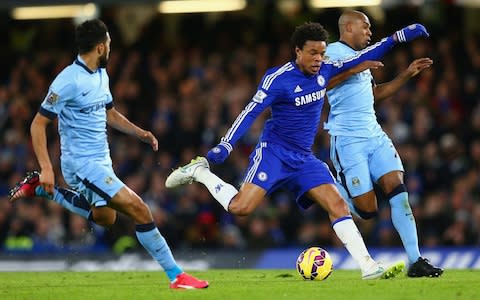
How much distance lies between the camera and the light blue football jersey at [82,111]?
10305 millimetres

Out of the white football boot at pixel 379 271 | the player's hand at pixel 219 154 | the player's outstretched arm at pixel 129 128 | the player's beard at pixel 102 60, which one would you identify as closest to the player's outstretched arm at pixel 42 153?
the player's beard at pixel 102 60

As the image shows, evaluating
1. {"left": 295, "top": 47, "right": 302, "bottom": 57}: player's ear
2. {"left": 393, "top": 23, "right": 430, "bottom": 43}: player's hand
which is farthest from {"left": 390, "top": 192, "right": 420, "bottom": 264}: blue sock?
{"left": 295, "top": 47, "right": 302, "bottom": 57}: player's ear

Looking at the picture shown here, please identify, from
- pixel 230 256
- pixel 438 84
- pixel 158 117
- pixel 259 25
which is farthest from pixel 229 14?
pixel 230 256

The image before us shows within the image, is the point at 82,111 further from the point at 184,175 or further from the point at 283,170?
the point at 283,170

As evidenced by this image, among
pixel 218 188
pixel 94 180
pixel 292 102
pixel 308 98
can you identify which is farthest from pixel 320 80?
pixel 94 180

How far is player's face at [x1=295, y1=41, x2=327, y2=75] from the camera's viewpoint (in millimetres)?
10805

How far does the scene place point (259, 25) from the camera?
23.0 m

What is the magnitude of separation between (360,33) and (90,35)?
9.87 feet

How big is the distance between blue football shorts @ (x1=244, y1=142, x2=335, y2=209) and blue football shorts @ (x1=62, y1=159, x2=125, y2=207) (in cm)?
136

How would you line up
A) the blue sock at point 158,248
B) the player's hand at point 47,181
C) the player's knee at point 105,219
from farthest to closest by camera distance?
1. the player's knee at point 105,219
2. the blue sock at point 158,248
3. the player's hand at point 47,181

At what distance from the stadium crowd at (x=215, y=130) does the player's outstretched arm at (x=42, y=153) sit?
26.2ft

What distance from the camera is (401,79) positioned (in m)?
11.8

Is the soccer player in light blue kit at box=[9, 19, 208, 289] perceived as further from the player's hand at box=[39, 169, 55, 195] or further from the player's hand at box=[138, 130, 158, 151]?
the player's hand at box=[138, 130, 158, 151]

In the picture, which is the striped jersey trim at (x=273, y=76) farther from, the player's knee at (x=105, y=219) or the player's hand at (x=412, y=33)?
the player's knee at (x=105, y=219)
